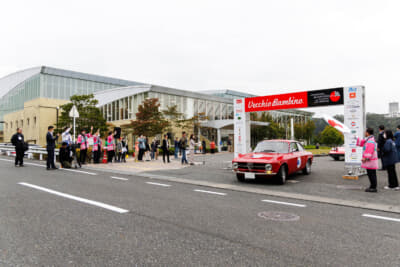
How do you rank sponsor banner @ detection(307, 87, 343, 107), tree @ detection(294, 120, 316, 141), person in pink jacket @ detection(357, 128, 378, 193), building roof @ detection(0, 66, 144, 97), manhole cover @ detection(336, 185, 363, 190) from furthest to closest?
building roof @ detection(0, 66, 144, 97) → tree @ detection(294, 120, 316, 141) → sponsor banner @ detection(307, 87, 343, 107) → manhole cover @ detection(336, 185, 363, 190) → person in pink jacket @ detection(357, 128, 378, 193)

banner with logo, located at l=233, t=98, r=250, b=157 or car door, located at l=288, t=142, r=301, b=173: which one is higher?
banner with logo, located at l=233, t=98, r=250, b=157

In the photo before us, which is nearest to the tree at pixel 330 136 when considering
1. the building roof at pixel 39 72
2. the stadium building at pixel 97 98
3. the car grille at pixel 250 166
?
the stadium building at pixel 97 98

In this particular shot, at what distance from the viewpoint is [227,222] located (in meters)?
5.02

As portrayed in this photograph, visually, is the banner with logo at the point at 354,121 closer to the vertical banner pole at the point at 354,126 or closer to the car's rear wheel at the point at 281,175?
the vertical banner pole at the point at 354,126

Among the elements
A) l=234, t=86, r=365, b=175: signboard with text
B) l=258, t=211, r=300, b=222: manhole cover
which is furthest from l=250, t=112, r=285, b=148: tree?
l=258, t=211, r=300, b=222: manhole cover

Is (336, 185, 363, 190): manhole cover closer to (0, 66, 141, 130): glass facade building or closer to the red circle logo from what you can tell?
the red circle logo

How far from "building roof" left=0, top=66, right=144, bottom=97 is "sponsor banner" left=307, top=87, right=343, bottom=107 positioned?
56.9m

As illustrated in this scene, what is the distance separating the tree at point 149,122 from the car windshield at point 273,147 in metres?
19.9

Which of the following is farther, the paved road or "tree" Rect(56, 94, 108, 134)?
"tree" Rect(56, 94, 108, 134)

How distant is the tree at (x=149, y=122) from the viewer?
30.2 metres

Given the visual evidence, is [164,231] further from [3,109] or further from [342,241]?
[3,109]

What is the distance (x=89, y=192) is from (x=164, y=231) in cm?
387

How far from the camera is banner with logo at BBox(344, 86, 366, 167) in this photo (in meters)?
11.3

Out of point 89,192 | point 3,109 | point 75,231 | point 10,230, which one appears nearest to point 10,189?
point 89,192
